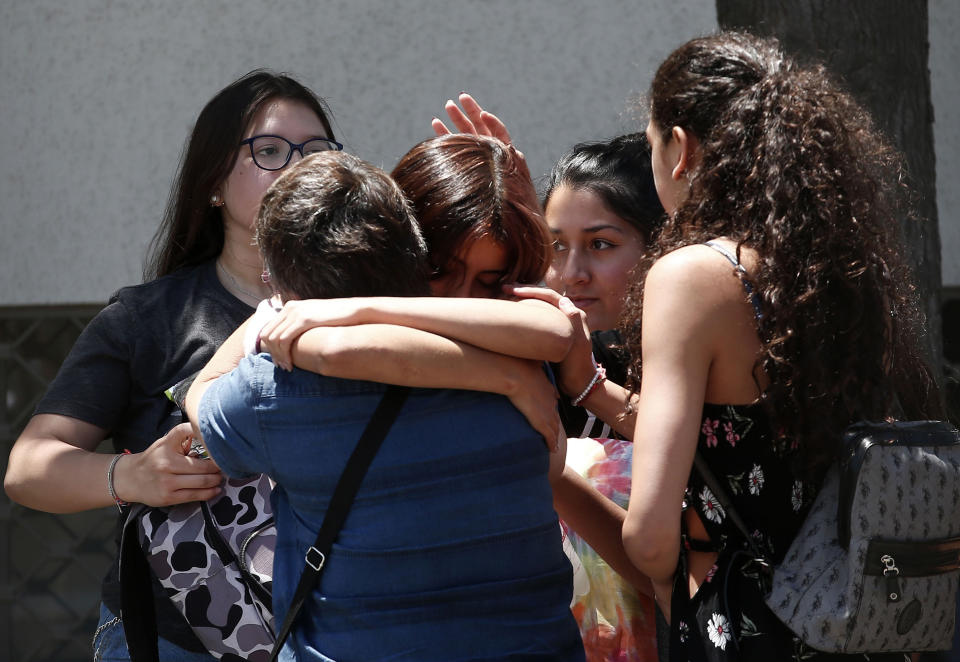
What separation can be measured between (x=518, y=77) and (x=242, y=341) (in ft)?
10.8

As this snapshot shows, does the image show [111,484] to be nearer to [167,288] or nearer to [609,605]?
[167,288]

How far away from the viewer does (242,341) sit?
1.76 metres

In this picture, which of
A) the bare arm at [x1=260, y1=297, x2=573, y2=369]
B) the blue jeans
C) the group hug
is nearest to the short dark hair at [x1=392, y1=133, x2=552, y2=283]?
the group hug

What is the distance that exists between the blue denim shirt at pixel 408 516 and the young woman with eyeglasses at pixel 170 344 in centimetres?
45

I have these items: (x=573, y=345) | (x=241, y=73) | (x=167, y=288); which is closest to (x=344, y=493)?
(x=573, y=345)

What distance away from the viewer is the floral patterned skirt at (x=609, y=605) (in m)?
2.01

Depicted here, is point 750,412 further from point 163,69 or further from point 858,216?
point 163,69

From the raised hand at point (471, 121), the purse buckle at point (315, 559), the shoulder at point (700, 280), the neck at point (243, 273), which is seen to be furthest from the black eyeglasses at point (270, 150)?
the purse buckle at point (315, 559)

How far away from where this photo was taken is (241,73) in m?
4.87

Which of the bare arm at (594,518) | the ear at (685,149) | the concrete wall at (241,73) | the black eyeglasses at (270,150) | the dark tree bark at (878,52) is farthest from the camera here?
the concrete wall at (241,73)

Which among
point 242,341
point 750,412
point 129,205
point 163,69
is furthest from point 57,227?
point 750,412

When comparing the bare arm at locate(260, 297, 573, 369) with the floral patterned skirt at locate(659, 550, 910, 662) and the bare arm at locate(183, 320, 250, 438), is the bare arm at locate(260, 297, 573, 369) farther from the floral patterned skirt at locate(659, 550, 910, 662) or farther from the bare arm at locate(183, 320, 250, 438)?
the floral patterned skirt at locate(659, 550, 910, 662)

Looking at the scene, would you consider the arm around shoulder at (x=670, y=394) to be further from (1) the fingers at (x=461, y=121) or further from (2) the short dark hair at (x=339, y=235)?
(1) the fingers at (x=461, y=121)

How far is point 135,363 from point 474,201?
0.93 m
